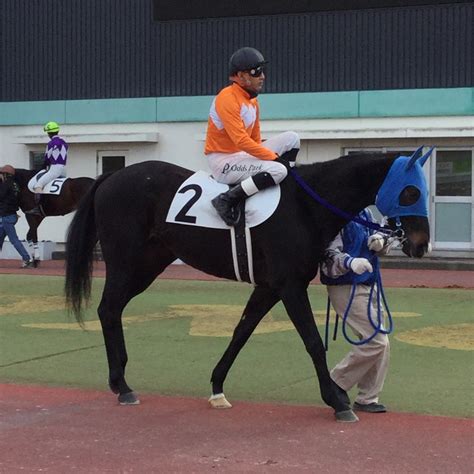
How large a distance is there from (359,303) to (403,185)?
90cm

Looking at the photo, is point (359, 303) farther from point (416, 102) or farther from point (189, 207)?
point (416, 102)

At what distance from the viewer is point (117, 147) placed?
26047 mm

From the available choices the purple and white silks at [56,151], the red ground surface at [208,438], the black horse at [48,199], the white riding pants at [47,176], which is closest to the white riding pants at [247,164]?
the red ground surface at [208,438]

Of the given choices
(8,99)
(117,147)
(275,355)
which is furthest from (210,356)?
(8,99)

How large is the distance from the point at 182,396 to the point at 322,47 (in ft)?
56.3

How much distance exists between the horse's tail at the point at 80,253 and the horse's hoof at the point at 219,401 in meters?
1.43

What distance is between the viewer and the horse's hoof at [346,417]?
276 inches

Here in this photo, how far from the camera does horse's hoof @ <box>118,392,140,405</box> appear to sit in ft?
25.3

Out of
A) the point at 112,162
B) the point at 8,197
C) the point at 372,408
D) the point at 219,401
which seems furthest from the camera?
the point at 112,162

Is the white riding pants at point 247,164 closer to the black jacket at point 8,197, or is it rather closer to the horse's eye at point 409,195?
the horse's eye at point 409,195

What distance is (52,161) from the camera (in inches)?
784

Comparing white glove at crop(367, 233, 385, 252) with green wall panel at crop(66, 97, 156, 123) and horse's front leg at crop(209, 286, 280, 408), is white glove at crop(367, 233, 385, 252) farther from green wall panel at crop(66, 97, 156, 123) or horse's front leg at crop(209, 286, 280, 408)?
green wall panel at crop(66, 97, 156, 123)

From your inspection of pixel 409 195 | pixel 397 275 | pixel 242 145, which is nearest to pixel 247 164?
pixel 242 145

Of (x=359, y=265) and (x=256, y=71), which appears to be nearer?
(x=359, y=265)
